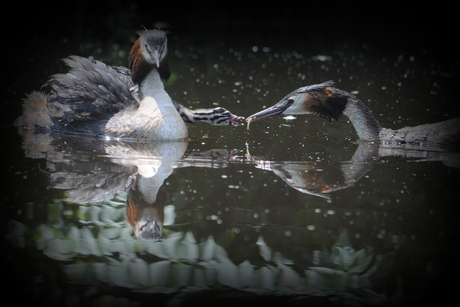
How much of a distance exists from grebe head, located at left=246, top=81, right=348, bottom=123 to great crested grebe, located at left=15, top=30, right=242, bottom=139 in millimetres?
638

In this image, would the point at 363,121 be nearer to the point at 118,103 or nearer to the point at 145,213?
the point at 118,103

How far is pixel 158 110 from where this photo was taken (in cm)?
723

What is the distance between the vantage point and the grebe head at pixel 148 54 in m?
7.18

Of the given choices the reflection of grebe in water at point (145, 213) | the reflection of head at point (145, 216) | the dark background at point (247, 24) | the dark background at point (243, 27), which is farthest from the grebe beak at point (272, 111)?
the dark background at point (247, 24)

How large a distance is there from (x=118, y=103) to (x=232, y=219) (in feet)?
10.6

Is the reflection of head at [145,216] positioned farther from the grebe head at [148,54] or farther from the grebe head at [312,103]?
the grebe head at [312,103]

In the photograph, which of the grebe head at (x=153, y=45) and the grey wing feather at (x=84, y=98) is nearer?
the grebe head at (x=153, y=45)

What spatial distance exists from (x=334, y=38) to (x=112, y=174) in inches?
465

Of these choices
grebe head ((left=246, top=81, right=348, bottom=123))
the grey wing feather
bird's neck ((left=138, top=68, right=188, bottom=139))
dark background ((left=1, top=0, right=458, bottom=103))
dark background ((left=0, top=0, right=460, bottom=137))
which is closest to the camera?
bird's neck ((left=138, top=68, right=188, bottom=139))

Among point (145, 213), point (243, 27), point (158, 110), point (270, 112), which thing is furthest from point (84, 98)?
point (243, 27)

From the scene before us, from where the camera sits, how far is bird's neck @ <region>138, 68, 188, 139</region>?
7.18m

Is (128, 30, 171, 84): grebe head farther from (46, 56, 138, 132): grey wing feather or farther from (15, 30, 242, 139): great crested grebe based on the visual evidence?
(46, 56, 138, 132): grey wing feather

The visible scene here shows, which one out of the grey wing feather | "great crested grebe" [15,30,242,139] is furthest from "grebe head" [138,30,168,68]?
the grey wing feather

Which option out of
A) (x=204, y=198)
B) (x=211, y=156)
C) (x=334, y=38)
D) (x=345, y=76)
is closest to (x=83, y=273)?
(x=204, y=198)
